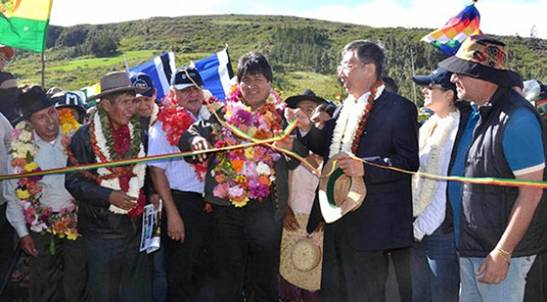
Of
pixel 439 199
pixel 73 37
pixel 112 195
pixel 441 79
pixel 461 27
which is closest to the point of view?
pixel 112 195

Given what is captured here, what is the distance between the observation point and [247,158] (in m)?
4.66

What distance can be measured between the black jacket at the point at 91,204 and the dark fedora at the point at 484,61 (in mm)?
2561

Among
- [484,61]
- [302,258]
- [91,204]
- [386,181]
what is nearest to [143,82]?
[91,204]

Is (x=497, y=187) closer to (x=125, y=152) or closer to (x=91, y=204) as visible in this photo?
(x=125, y=152)

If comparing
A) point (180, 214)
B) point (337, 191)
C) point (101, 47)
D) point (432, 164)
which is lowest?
point (101, 47)

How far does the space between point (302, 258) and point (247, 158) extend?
99cm

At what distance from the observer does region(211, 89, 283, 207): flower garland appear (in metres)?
4.55

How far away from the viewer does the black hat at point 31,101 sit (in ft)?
15.4

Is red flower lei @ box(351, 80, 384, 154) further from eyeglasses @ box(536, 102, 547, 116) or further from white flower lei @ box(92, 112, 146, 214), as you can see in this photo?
eyeglasses @ box(536, 102, 547, 116)

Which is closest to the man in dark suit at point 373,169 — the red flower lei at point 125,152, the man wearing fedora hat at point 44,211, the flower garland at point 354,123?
the flower garland at point 354,123

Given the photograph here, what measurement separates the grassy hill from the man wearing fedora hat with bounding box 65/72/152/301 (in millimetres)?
63797

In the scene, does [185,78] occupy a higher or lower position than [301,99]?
higher

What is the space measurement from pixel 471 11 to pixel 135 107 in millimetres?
4356

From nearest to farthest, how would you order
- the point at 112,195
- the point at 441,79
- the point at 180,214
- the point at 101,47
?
1. the point at 112,195
2. the point at 441,79
3. the point at 180,214
4. the point at 101,47
